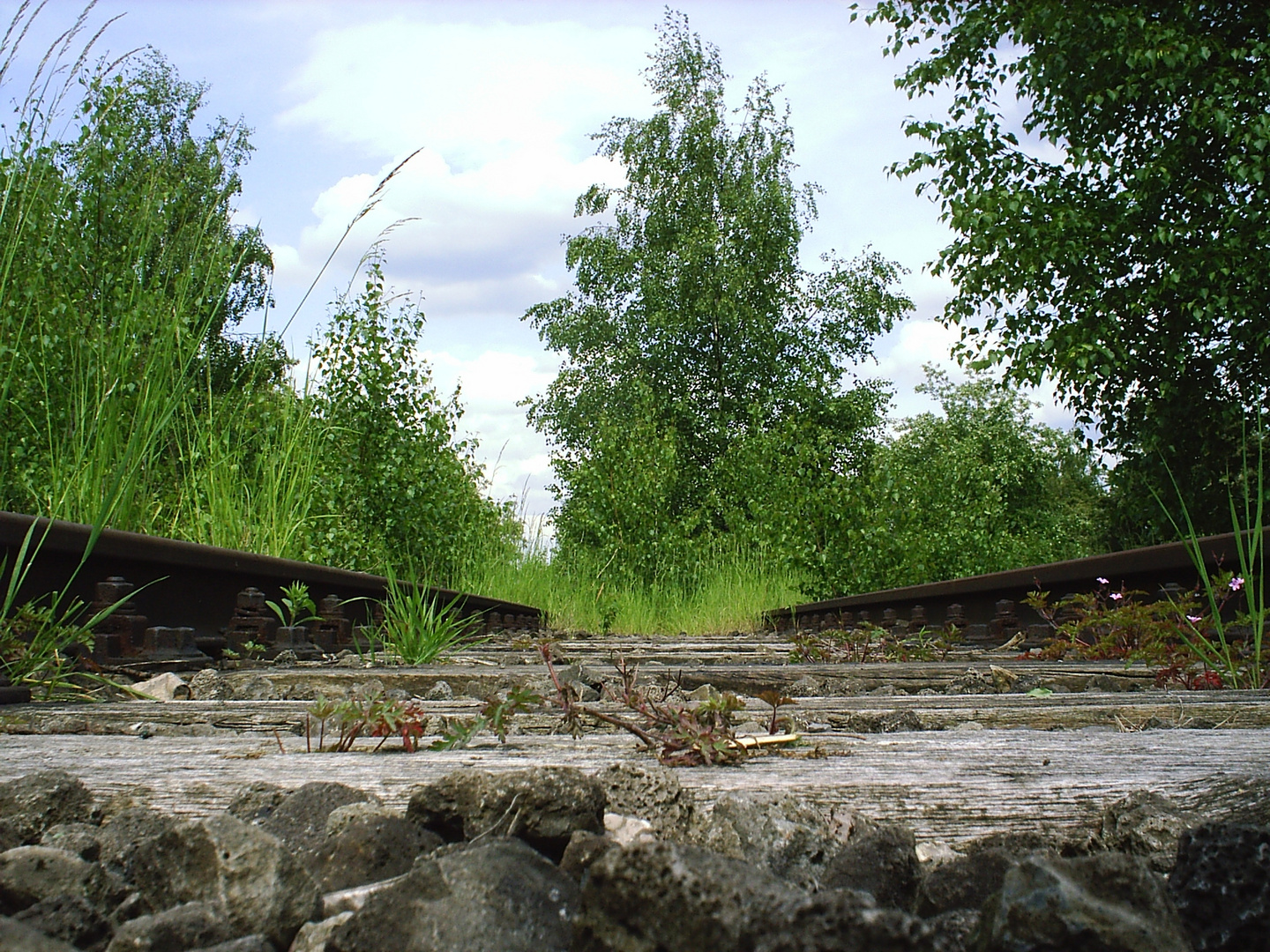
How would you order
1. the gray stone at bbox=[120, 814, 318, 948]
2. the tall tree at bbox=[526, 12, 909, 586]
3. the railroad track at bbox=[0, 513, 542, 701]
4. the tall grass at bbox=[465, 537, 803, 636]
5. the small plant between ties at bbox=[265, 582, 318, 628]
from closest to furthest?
the gray stone at bbox=[120, 814, 318, 948] < the railroad track at bbox=[0, 513, 542, 701] < the small plant between ties at bbox=[265, 582, 318, 628] < the tall grass at bbox=[465, 537, 803, 636] < the tall tree at bbox=[526, 12, 909, 586]

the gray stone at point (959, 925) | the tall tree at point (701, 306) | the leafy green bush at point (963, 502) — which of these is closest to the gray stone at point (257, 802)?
the gray stone at point (959, 925)

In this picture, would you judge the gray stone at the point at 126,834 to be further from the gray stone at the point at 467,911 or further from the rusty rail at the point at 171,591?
the rusty rail at the point at 171,591

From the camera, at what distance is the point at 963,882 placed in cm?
93

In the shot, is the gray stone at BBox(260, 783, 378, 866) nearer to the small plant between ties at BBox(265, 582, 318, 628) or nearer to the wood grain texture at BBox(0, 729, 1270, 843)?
the wood grain texture at BBox(0, 729, 1270, 843)

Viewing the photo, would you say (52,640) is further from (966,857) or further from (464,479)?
(464,479)

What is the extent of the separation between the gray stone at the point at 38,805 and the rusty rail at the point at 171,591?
1.90 metres

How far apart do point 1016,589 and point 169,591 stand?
460 cm

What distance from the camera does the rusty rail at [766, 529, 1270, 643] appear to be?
4366mm

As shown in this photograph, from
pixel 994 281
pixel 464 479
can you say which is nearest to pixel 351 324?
pixel 464 479

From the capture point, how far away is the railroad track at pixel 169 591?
3.12m

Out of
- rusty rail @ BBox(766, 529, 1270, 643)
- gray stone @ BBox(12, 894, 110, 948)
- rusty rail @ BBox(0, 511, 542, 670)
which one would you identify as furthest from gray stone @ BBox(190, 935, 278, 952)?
rusty rail @ BBox(766, 529, 1270, 643)

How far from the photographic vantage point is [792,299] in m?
31.2

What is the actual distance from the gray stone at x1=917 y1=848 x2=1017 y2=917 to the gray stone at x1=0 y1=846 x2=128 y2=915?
2.55 ft

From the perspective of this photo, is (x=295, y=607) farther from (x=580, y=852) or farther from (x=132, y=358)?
(x=580, y=852)
